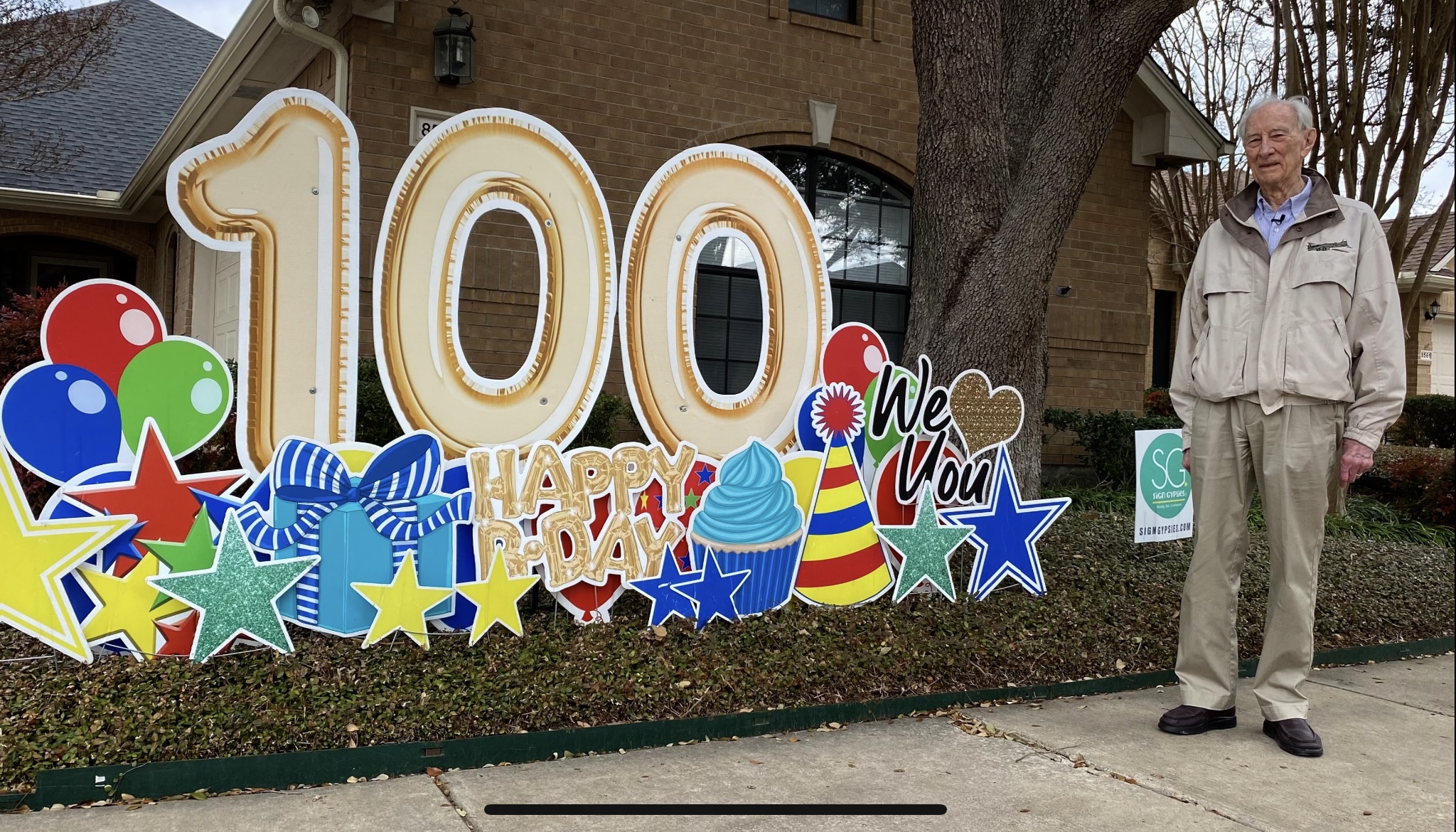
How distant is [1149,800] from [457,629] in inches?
102

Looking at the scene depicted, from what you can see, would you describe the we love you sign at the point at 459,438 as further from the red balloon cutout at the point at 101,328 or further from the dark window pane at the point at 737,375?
the dark window pane at the point at 737,375

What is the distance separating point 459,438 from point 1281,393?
3.16 m

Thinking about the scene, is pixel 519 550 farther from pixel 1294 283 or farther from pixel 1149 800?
pixel 1294 283

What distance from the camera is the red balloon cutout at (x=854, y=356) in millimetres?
5230

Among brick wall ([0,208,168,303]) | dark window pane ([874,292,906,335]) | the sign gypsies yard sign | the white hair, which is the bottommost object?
the sign gypsies yard sign

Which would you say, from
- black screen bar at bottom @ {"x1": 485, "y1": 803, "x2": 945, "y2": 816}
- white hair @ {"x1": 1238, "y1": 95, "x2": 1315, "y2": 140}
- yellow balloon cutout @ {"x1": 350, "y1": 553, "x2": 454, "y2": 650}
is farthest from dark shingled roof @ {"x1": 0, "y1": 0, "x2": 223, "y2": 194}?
white hair @ {"x1": 1238, "y1": 95, "x2": 1315, "y2": 140}

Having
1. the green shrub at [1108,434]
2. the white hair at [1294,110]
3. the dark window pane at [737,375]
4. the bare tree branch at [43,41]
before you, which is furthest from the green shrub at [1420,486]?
the bare tree branch at [43,41]

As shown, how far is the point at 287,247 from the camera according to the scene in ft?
14.1

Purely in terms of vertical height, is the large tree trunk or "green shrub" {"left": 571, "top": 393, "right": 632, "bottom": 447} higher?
the large tree trunk

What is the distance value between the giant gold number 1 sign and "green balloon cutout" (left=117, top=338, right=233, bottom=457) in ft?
0.44

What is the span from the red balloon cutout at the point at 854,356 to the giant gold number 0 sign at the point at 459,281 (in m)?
1.04

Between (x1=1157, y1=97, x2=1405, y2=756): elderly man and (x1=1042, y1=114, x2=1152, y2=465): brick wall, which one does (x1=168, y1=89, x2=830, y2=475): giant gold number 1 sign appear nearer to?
(x1=1157, y1=97, x2=1405, y2=756): elderly man

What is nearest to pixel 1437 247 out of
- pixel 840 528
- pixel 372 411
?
pixel 840 528

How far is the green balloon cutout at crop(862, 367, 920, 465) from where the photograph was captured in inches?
207
